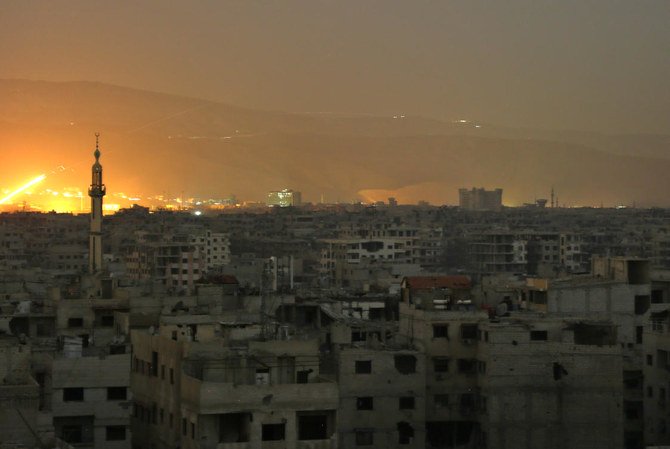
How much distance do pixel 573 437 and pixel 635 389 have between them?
2627 millimetres

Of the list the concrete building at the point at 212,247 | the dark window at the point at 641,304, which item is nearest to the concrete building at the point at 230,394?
the dark window at the point at 641,304

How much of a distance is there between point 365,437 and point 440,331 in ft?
7.73

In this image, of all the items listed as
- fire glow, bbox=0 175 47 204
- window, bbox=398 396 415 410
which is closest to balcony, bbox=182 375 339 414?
window, bbox=398 396 415 410

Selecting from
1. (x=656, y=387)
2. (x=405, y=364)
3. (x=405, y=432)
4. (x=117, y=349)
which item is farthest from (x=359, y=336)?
(x=117, y=349)

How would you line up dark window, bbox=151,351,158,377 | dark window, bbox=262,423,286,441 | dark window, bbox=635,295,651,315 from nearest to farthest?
dark window, bbox=262,423,286,441
dark window, bbox=151,351,158,377
dark window, bbox=635,295,651,315

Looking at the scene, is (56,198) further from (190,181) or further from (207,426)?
(207,426)

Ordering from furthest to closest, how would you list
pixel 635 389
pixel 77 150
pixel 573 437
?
pixel 77 150 → pixel 635 389 → pixel 573 437

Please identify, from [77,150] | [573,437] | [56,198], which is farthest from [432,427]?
Result: [77,150]

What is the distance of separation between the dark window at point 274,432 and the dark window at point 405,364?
18.6 feet

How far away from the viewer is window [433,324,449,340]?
90.4 feet

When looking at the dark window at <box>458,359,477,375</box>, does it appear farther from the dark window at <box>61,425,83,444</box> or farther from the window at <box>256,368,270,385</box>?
the dark window at <box>61,425,83,444</box>

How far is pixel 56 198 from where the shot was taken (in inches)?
5866

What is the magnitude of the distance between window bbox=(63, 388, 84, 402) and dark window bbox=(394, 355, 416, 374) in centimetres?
487

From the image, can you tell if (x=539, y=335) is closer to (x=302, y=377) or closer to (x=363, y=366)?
(x=363, y=366)
